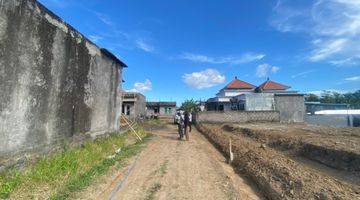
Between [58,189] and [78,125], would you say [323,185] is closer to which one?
[58,189]

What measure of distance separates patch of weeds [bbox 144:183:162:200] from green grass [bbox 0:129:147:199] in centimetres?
148

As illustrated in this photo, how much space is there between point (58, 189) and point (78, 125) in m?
5.02

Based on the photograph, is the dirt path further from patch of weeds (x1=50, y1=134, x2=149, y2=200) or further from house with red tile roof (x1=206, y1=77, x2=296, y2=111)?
house with red tile roof (x1=206, y1=77, x2=296, y2=111)

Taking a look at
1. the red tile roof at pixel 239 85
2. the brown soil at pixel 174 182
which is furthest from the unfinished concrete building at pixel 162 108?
the brown soil at pixel 174 182

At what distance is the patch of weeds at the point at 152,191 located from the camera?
6.70 metres

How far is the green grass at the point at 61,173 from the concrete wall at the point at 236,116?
21731 millimetres

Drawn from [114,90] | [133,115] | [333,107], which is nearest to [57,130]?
[114,90]

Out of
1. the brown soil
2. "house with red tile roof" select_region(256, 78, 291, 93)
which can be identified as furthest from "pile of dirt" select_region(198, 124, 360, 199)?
"house with red tile roof" select_region(256, 78, 291, 93)

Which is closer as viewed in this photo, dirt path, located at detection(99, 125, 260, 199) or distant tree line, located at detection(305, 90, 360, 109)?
dirt path, located at detection(99, 125, 260, 199)

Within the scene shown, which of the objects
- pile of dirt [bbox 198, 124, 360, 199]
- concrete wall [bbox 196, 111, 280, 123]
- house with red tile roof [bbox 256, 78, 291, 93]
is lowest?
pile of dirt [bbox 198, 124, 360, 199]

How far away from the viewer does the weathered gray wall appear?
717 cm

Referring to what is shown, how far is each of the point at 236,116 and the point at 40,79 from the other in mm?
26199

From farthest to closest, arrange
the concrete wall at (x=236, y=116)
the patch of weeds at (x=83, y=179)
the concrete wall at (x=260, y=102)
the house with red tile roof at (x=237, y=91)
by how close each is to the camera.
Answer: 1. the house with red tile roof at (x=237, y=91)
2. the concrete wall at (x=260, y=102)
3. the concrete wall at (x=236, y=116)
4. the patch of weeds at (x=83, y=179)

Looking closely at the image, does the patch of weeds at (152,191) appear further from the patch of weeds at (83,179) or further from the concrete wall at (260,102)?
the concrete wall at (260,102)
